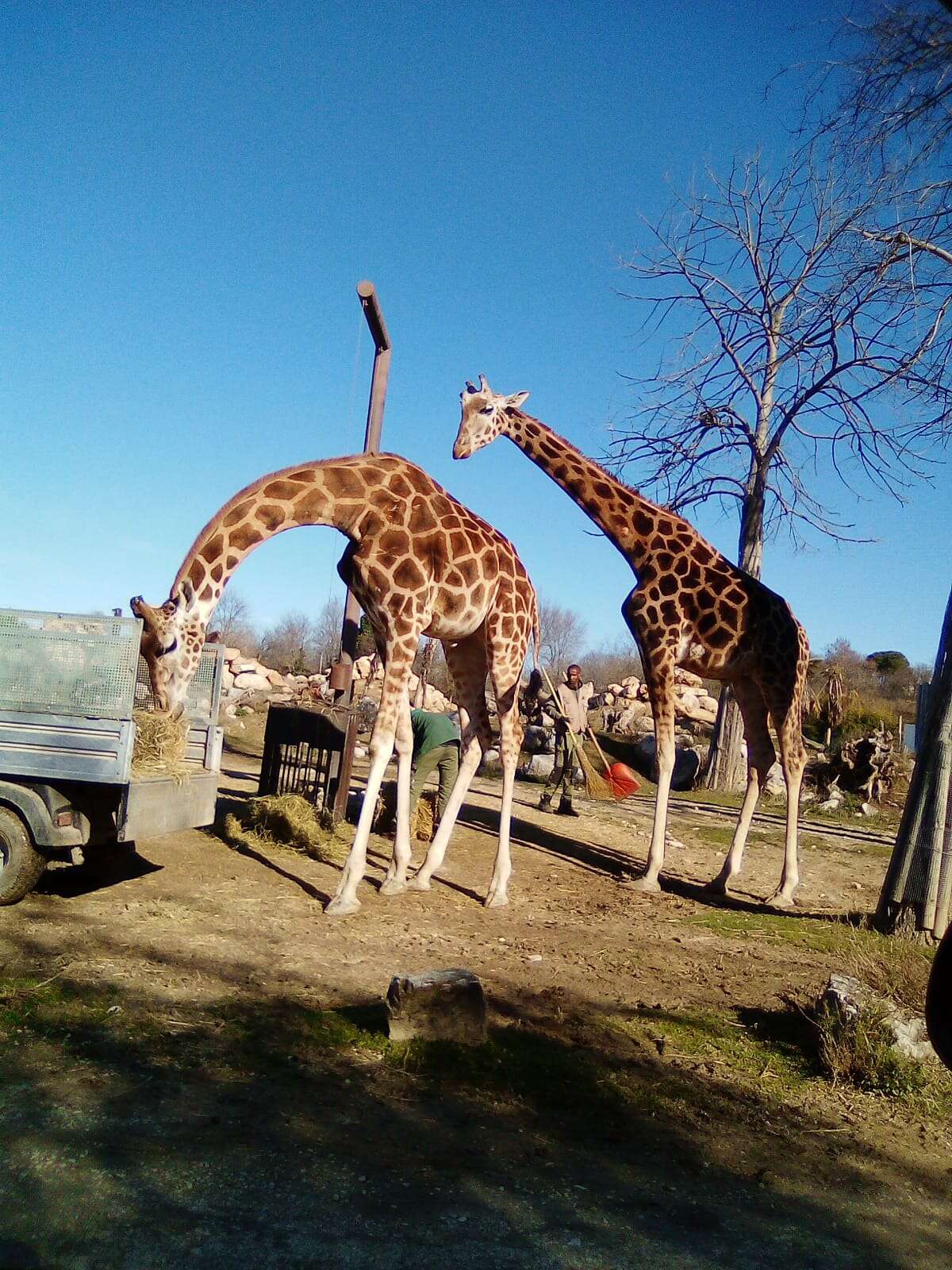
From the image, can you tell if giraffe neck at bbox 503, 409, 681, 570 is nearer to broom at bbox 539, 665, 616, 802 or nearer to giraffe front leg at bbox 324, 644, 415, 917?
broom at bbox 539, 665, 616, 802

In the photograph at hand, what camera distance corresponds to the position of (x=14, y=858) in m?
6.13

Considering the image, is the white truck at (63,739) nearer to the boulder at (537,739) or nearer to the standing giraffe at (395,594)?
the standing giraffe at (395,594)

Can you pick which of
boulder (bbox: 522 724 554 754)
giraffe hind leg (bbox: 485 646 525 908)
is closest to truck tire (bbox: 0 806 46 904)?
giraffe hind leg (bbox: 485 646 525 908)

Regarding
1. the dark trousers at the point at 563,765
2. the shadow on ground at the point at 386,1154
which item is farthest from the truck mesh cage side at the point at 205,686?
the dark trousers at the point at 563,765

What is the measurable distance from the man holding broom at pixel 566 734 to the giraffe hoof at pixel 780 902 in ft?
14.5

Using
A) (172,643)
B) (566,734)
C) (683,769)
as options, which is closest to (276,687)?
(683,769)

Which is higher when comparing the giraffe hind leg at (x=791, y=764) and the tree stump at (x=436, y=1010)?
the giraffe hind leg at (x=791, y=764)

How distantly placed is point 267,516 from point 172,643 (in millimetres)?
1260

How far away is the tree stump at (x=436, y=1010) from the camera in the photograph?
4613 millimetres

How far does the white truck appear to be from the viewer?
6.13 metres

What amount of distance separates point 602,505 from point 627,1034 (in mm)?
5970

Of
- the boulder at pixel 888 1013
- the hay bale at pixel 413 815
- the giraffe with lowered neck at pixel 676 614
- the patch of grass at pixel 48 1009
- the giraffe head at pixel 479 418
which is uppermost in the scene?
the giraffe head at pixel 479 418

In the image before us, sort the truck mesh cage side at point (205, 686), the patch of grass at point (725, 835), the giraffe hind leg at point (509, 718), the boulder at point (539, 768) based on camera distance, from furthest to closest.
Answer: the boulder at point (539, 768), the patch of grass at point (725, 835), the giraffe hind leg at point (509, 718), the truck mesh cage side at point (205, 686)

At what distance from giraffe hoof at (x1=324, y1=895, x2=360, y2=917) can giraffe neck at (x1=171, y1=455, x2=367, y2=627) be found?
7.43 ft
